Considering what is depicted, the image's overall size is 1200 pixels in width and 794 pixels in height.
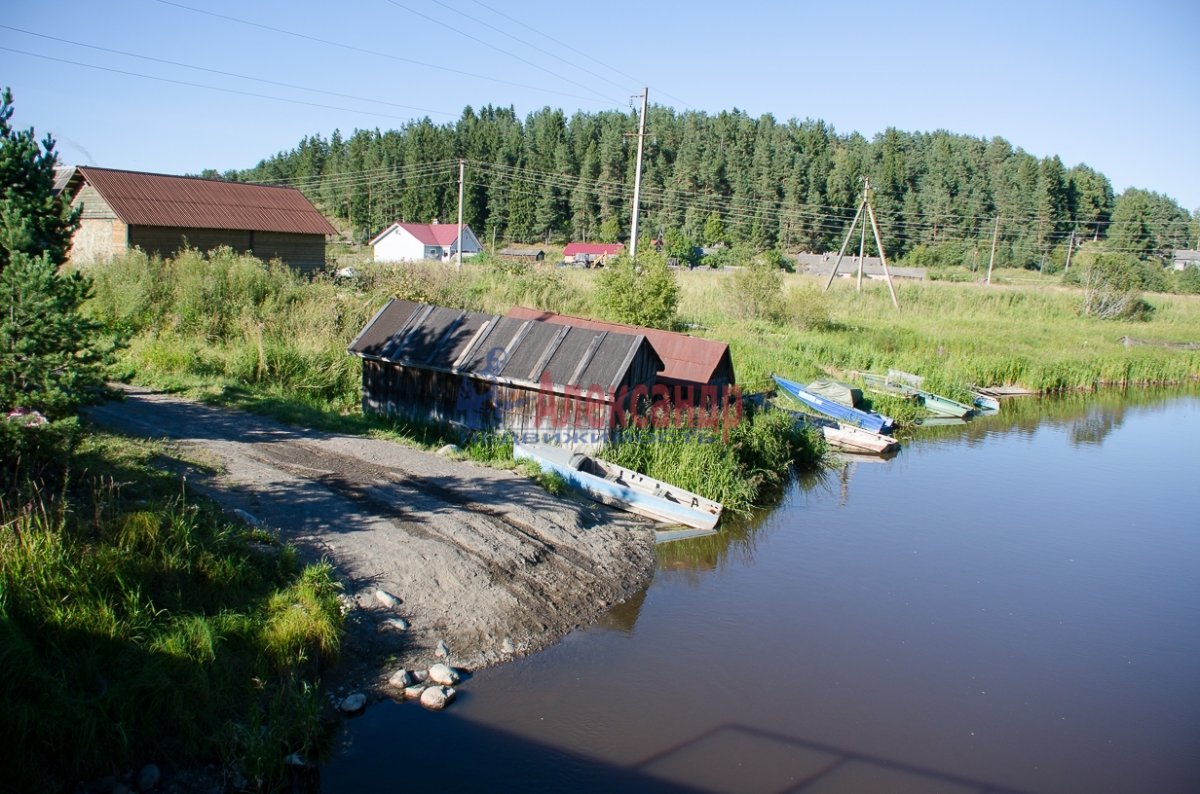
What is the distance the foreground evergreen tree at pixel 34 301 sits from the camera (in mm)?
7719

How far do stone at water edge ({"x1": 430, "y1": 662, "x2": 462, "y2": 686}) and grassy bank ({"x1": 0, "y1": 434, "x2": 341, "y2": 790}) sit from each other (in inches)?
38.6

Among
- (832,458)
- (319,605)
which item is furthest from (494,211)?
(319,605)

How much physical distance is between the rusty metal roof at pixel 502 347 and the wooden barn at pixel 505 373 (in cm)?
2

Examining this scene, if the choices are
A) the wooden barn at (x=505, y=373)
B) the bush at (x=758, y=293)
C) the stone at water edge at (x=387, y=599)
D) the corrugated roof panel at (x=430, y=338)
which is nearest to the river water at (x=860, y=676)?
the stone at water edge at (x=387, y=599)

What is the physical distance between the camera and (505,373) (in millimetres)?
14523

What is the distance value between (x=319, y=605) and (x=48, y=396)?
3139 millimetres

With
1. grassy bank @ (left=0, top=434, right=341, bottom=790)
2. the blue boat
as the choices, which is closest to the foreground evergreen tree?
grassy bank @ (left=0, top=434, right=341, bottom=790)

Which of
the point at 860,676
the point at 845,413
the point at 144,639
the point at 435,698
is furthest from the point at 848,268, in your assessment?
the point at 144,639

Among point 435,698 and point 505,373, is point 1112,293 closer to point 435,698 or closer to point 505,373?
point 505,373

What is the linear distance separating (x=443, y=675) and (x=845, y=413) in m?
15.4

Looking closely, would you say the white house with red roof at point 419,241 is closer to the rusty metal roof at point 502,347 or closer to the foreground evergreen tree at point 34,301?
the rusty metal roof at point 502,347

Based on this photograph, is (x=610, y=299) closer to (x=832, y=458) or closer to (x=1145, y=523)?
(x=832, y=458)

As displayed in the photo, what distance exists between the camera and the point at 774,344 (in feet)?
92.7

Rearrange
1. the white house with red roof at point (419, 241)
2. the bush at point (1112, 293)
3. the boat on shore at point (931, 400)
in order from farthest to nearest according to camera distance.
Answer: the white house with red roof at point (419, 241)
the bush at point (1112, 293)
the boat on shore at point (931, 400)
